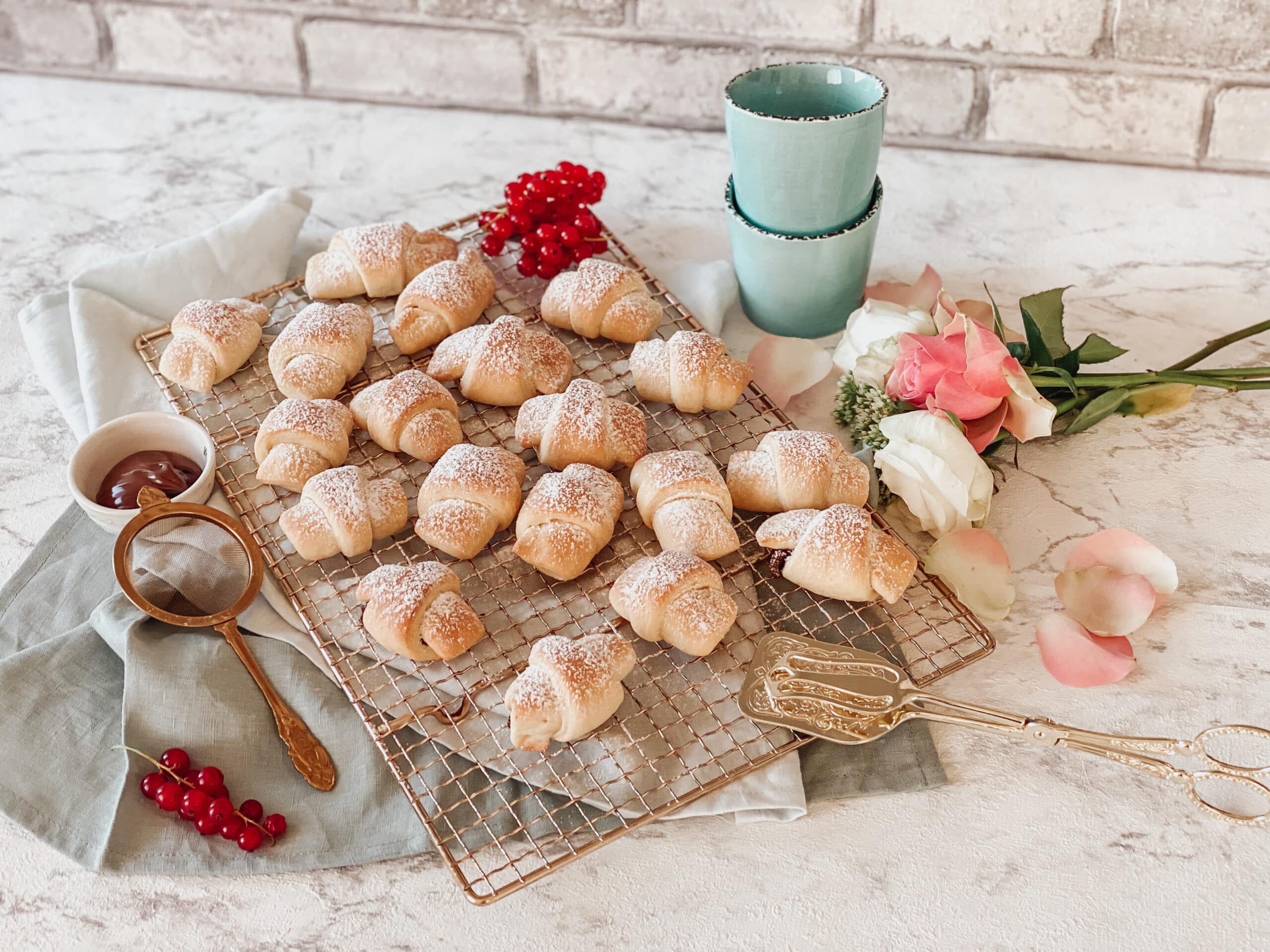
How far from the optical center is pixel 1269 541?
1.38 m

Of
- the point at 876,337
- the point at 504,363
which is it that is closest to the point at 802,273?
the point at 876,337

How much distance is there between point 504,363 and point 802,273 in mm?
434

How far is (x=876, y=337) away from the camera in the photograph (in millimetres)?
1450

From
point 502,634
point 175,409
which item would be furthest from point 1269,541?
point 175,409

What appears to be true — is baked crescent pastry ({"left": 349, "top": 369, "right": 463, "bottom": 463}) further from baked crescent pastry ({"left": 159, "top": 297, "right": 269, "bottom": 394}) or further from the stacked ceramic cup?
the stacked ceramic cup

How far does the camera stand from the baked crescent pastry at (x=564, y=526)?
4.15 feet

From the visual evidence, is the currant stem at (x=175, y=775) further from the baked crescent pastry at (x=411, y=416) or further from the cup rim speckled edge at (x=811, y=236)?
the cup rim speckled edge at (x=811, y=236)

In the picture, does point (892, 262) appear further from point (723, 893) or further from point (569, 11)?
point (723, 893)

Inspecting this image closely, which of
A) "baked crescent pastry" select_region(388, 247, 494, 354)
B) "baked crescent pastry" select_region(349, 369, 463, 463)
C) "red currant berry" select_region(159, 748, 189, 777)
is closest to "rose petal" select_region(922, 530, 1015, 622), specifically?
"baked crescent pastry" select_region(349, 369, 463, 463)

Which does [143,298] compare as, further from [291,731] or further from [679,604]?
[679,604]

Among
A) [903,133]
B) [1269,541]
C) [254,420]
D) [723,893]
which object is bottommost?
[723,893]

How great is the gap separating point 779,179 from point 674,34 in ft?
2.20

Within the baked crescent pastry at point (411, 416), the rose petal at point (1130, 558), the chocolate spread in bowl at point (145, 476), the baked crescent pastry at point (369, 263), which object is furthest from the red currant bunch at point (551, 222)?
the rose petal at point (1130, 558)

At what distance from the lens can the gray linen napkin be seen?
3.71 feet
